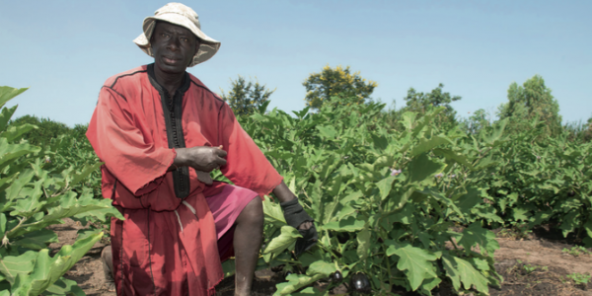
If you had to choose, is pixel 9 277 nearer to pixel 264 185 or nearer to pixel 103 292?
pixel 264 185

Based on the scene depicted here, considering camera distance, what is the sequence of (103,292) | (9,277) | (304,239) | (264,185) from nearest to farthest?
1. (9,277)
2. (304,239)
3. (264,185)
4. (103,292)

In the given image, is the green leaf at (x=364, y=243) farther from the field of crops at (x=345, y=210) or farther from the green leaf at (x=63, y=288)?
the green leaf at (x=63, y=288)

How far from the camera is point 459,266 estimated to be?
8.00 ft

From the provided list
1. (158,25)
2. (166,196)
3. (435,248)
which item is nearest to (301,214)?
(166,196)

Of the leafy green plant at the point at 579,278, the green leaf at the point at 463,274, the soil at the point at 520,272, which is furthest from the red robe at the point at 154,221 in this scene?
the leafy green plant at the point at 579,278

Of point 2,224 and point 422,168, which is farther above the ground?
point 422,168

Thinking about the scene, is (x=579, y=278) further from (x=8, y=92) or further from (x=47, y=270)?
(x=8, y=92)

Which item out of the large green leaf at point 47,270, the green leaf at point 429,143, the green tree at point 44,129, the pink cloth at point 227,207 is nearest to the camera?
the large green leaf at point 47,270

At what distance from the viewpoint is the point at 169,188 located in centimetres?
206

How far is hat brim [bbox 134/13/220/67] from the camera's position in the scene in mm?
2129

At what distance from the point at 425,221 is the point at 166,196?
1533 millimetres

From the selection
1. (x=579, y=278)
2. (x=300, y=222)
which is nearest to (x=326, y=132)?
(x=300, y=222)

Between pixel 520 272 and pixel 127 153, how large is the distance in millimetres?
3029

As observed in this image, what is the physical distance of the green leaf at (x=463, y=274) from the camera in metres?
2.37
